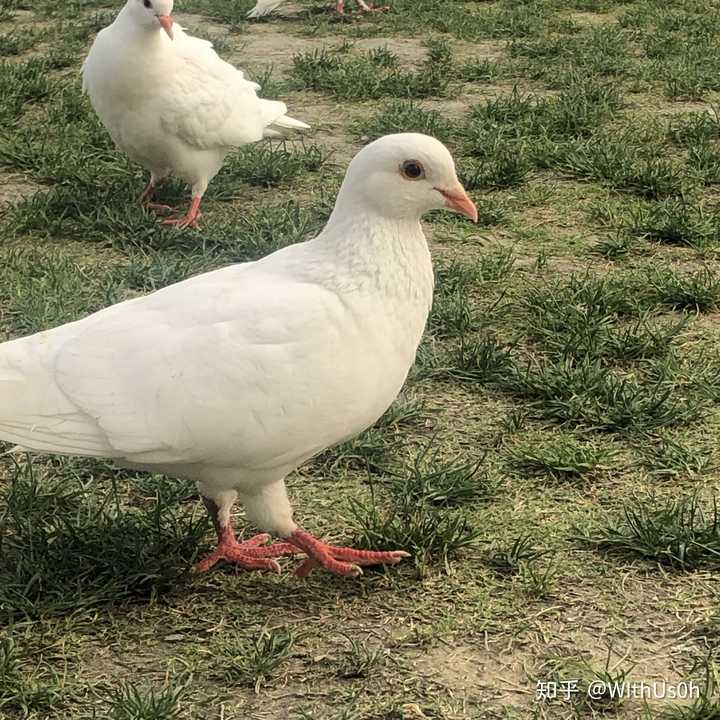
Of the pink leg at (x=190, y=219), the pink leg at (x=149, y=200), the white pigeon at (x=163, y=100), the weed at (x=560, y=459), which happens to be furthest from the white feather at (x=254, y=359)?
Result: the pink leg at (x=149, y=200)

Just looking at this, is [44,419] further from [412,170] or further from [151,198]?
[151,198]

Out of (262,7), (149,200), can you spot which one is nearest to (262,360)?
(149,200)

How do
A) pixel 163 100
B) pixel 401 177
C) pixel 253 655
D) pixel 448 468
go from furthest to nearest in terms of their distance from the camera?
pixel 163 100 → pixel 448 468 → pixel 401 177 → pixel 253 655

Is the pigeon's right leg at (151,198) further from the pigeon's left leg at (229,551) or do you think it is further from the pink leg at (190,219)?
the pigeon's left leg at (229,551)

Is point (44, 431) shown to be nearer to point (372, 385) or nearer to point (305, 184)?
point (372, 385)

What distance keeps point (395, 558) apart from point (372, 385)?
54 cm

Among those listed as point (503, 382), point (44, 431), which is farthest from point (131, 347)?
point (503, 382)

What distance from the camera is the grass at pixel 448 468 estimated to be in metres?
2.81

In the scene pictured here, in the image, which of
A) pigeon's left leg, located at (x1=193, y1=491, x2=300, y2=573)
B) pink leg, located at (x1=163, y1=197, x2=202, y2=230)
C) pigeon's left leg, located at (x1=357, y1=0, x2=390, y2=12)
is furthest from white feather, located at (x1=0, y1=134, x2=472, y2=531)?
pigeon's left leg, located at (x1=357, y1=0, x2=390, y2=12)

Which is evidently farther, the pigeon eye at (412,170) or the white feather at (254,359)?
the pigeon eye at (412,170)

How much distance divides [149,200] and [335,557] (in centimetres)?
328

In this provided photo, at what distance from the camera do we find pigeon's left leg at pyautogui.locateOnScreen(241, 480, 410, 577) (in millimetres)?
3059

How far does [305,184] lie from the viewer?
625cm

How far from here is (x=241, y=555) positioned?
3232mm
